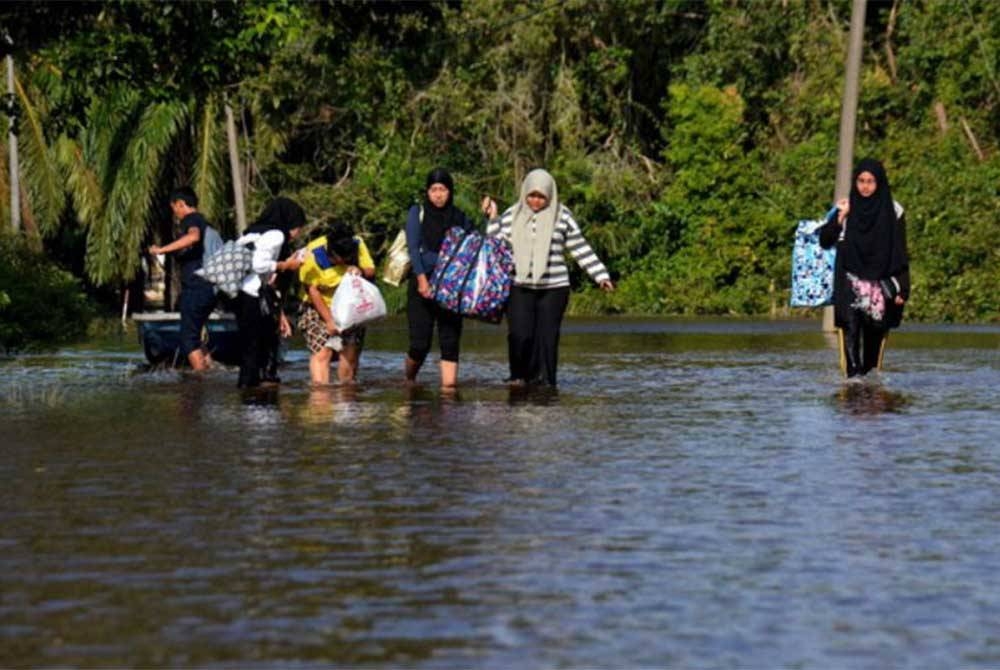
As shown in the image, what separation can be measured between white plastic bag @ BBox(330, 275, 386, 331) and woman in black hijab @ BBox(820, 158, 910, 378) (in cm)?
375

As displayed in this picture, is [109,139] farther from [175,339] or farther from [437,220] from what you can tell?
[437,220]

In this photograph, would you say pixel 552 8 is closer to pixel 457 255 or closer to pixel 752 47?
pixel 752 47

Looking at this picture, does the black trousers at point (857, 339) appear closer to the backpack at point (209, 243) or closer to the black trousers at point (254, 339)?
the black trousers at point (254, 339)

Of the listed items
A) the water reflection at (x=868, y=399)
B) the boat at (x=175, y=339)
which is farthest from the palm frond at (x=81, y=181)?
the water reflection at (x=868, y=399)

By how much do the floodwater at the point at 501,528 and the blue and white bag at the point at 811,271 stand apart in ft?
15.9

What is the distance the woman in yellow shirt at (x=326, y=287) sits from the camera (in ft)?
67.6

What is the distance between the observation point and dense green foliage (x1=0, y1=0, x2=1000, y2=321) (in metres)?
48.7

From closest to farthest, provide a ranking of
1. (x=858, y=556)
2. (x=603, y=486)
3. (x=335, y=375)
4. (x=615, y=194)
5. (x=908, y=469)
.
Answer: (x=858, y=556)
(x=603, y=486)
(x=908, y=469)
(x=335, y=375)
(x=615, y=194)

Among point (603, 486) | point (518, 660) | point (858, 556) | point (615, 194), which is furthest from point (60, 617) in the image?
point (615, 194)

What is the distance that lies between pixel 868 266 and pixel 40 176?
31871mm

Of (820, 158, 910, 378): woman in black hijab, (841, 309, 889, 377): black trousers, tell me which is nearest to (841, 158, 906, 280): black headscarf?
(820, 158, 910, 378): woman in black hijab

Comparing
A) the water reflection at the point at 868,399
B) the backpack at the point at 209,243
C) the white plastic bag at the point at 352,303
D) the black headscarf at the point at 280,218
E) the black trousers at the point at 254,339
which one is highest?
the black headscarf at the point at 280,218

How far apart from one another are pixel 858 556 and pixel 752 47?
42.5 meters

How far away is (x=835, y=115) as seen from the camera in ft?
165
